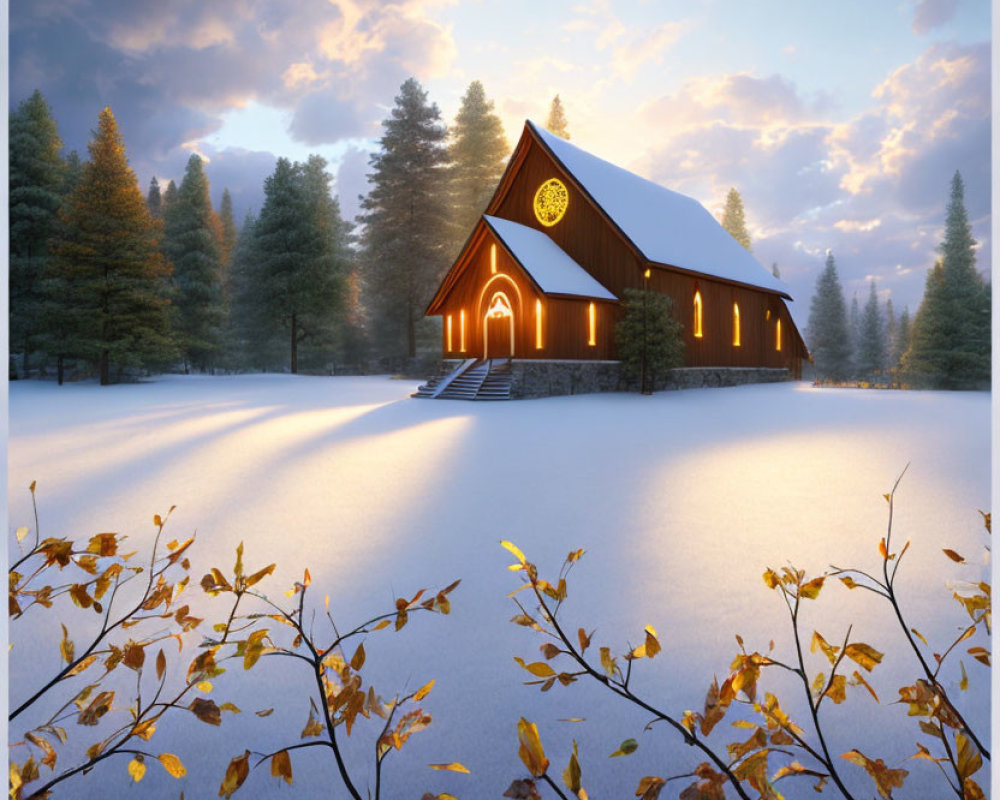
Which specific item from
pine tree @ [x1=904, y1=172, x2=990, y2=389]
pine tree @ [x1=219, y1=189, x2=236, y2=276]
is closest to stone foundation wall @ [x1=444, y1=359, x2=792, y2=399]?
pine tree @ [x1=904, y1=172, x2=990, y2=389]

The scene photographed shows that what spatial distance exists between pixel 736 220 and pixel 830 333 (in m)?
11.9

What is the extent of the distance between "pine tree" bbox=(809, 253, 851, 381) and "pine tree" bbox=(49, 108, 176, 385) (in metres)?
44.3

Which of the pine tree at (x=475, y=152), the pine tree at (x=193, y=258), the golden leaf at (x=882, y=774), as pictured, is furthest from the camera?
the pine tree at (x=475, y=152)

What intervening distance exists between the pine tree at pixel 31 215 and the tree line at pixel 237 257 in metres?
0.07

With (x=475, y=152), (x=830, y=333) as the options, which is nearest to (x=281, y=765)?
(x=475, y=152)

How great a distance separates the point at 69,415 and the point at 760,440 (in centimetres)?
1335

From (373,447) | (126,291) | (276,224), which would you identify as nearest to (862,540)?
(373,447)

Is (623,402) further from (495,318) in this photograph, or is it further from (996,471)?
(996,471)

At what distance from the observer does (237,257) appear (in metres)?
38.6

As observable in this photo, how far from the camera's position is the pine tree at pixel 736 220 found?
4106 centimetres

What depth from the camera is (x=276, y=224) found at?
30.2 m

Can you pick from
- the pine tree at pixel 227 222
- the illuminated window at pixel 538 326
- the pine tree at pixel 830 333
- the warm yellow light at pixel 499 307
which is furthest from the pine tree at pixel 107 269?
the pine tree at pixel 830 333

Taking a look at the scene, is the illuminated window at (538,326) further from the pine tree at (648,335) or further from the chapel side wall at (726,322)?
the chapel side wall at (726,322)

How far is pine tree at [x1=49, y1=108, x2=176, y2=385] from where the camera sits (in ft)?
64.0
